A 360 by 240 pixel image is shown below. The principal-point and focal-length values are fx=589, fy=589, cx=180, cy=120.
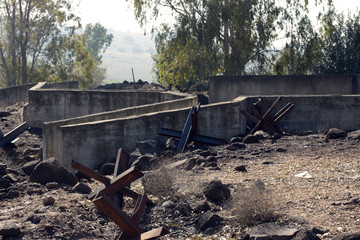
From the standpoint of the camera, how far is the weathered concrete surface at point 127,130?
13.6 metres

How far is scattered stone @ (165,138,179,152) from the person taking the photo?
13916 millimetres

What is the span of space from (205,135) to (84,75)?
1307 inches

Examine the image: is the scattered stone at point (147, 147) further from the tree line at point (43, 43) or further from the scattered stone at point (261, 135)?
the tree line at point (43, 43)

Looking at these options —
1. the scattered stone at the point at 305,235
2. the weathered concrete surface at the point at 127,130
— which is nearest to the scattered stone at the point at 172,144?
the weathered concrete surface at the point at 127,130

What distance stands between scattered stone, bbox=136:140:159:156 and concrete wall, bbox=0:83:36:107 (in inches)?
638

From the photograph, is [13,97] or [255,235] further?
[13,97]

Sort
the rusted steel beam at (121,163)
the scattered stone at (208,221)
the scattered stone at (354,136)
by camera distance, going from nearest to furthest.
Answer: the scattered stone at (208,221) < the rusted steel beam at (121,163) < the scattered stone at (354,136)

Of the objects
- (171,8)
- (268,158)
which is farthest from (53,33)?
(268,158)

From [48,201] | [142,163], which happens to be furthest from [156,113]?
[48,201]

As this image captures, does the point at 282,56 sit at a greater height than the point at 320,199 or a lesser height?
greater

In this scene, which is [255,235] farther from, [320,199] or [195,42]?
[195,42]

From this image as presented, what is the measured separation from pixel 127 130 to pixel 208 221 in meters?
6.73

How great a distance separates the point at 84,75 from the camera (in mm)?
47000

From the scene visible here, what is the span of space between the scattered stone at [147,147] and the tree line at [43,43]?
3168cm
